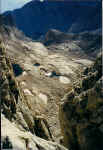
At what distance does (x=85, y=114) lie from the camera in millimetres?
16859

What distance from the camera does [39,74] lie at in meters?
63.9

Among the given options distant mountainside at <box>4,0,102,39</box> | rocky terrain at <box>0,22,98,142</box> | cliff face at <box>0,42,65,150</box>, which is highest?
distant mountainside at <box>4,0,102,39</box>

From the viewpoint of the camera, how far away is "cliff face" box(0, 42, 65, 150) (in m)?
13.1

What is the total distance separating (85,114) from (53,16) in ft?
559

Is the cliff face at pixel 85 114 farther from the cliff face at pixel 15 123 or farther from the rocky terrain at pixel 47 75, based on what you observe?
the rocky terrain at pixel 47 75

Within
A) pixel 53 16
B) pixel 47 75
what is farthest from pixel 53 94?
pixel 53 16

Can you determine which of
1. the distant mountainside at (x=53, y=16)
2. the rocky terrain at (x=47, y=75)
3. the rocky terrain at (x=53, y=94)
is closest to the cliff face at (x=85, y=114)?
the rocky terrain at (x=53, y=94)

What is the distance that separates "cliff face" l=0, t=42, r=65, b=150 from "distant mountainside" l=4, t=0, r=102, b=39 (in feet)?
435

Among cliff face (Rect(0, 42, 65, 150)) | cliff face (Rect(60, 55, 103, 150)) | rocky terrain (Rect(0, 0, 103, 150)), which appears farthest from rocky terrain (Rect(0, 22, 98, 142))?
cliff face (Rect(60, 55, 103, 150))

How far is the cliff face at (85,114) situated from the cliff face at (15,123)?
77.8 inches

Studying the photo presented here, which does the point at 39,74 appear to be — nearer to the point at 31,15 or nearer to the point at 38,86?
the point at 38,86

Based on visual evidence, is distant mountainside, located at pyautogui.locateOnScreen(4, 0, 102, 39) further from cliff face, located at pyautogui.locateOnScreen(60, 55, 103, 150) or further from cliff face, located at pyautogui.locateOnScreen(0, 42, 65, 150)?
cliff face, located at pyautogui.locateOnScreen(60, 55, 103, 150)

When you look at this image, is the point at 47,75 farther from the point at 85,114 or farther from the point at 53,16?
the point at 53,16

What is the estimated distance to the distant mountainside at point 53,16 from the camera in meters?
159
